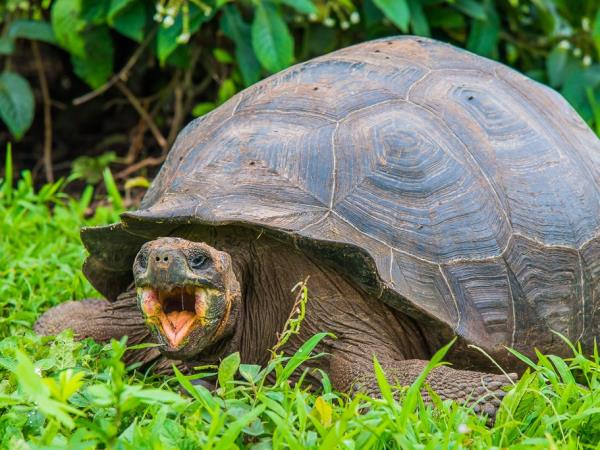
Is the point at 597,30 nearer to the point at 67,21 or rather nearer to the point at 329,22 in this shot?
the point at 329,22

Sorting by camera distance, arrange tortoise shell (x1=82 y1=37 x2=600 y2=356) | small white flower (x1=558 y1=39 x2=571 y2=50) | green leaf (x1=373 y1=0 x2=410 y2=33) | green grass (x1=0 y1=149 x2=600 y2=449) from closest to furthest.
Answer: green grass (x1=0 y1=149 x2=600 y2=449), tortoise shell (x1=82 y1=37 x2=600 y2=356), green leaf (x1=373 y1=0 x2=410 y2=33), small white flower (x1=558 y1=39 x2=571 y2=50)

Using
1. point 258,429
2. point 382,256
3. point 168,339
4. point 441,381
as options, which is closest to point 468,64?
point 382,256

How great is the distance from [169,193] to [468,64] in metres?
1.38

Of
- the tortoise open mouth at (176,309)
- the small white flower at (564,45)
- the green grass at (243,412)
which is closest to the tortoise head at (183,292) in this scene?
the tortoise open mouth at (176,309)

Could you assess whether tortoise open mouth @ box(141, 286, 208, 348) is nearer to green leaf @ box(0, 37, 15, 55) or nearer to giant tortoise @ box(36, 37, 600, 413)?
giant tortoise @ box(36, 37, 600, 413)

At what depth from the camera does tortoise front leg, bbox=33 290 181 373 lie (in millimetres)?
3717

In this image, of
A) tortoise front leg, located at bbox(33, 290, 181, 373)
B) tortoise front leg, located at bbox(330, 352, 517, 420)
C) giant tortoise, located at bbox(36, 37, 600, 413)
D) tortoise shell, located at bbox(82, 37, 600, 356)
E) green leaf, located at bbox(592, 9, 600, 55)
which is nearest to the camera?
tortoise front leg, located at bbox(330, 352, 517, 420)

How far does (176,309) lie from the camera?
10.8 feet

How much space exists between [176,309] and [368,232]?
69 centimetres

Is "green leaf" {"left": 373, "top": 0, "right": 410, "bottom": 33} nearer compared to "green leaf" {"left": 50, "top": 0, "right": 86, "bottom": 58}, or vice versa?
"green leaf" {"left": 373, "top": 0, "right": 410, "bottom": 33}

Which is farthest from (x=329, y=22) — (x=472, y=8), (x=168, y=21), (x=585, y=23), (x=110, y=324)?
(x=110, y=324)

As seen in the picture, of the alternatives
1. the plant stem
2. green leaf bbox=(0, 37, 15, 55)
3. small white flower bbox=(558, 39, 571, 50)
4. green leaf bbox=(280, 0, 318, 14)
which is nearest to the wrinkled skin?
green leaf bbox=(280, 0, 318, 14)

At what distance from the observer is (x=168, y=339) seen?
321 centimetres

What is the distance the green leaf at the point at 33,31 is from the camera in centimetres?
610
